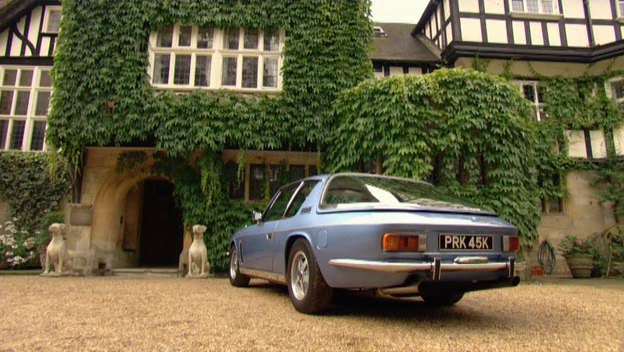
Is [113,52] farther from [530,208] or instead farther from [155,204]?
[530,208]

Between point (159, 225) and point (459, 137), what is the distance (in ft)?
30.2

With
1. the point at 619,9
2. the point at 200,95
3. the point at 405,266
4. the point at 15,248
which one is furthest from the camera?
the point at 619,9

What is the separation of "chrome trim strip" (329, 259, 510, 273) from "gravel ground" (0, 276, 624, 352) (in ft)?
1.54

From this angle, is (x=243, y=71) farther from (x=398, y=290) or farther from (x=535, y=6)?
(x=535, y=6)

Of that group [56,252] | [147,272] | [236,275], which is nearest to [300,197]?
[236,275]

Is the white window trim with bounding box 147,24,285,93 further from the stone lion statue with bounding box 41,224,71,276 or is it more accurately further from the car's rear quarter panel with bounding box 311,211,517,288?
the car's rear quarter panel with bounding box 311,211,517,288

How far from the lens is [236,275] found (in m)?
5.82

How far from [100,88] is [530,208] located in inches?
391

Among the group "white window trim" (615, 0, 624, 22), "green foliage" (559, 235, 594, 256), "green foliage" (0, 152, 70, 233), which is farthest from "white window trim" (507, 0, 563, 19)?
"green foliage" (0, 152, 70, 233)

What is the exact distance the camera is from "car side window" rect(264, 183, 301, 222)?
464 centimetres

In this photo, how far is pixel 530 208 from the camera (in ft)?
26.2

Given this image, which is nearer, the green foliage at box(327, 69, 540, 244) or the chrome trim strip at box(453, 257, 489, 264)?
the chrome trim strip at box(453, 257, 489, 264)

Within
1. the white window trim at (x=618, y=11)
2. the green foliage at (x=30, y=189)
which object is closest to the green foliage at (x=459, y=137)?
the white window trim at (x=618, y=11)

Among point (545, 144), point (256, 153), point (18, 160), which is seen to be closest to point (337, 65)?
point (256, 153)
